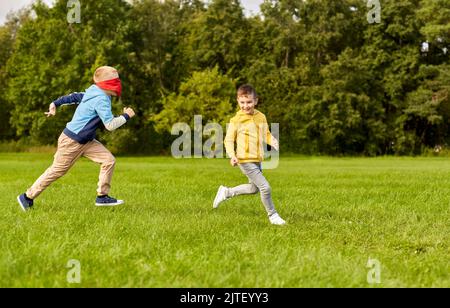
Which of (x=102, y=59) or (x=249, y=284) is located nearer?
(x=249, y=284)

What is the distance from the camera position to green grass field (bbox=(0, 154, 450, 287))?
13.6 ft

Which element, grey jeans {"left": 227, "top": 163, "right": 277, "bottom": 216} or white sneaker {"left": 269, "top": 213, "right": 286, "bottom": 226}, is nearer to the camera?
white sneaker {"left": 269, "top": 213, "right": 286, "bottom": 226}

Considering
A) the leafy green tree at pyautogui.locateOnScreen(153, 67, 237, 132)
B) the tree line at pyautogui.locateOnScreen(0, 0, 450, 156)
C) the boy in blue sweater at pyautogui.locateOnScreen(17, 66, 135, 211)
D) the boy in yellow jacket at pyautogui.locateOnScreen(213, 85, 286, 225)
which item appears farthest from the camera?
the tree line at pyautogui.locateOnScreen(0, 0, 450, 156)

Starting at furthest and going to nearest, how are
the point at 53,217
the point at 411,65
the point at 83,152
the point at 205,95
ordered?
the point at 411,65 → the point at 205,95 → the point at 83,152 → the point at 53,217

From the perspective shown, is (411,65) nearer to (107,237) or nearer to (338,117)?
(338,117)

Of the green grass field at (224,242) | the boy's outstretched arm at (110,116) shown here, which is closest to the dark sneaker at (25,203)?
the green grass field at (224,242)

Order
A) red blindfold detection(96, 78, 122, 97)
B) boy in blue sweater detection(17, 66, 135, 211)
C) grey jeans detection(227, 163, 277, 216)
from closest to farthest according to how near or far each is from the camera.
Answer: grey jeans detection(227, 163, 277, 216)
boy in blue sweater detection(17, 66, 135, 211)
red blindfold detection(96, 78, 122, 97)

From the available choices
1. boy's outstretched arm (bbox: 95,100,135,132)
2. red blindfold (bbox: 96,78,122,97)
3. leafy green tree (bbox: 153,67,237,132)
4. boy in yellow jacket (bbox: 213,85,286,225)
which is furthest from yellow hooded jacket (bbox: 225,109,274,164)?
leafy green tree (bbox: 153,67,237,132)

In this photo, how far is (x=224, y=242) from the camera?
18.1ft

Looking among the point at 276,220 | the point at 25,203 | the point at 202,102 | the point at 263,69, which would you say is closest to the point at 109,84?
the point at 25,203

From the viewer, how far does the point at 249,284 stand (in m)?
3.99

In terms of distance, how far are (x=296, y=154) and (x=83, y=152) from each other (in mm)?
37506

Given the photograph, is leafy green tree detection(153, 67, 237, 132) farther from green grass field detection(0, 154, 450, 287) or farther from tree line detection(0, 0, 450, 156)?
green grass field detection(0, 154, 450, 287)

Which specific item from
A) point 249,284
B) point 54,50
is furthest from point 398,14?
point 249,284
